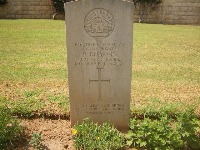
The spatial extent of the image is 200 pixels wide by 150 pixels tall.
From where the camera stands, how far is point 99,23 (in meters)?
3.63

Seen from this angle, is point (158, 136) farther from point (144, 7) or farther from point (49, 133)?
point (144, 7)

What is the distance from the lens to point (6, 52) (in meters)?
8.54

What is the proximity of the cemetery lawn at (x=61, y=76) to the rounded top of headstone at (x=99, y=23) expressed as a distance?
1.53 metres

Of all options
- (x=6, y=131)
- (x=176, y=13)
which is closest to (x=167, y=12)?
(x=176, y=13)

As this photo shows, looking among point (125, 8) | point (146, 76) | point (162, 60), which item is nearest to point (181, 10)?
point (162, 60)

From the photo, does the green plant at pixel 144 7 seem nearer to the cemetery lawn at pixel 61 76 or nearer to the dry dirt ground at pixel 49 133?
the cemetery lawn at pixel 61 76

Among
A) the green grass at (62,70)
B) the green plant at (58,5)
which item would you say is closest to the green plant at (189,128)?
the green grass at (62,70)

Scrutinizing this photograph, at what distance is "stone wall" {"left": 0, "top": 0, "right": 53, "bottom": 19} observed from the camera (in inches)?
739

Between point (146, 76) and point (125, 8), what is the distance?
3.19 m

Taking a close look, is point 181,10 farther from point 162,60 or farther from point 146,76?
point 146,76

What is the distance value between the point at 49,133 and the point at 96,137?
795 millimetres

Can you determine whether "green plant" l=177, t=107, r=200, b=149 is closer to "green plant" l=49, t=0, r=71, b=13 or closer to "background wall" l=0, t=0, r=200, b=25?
"green plant" l=49, t=0, r=71, b=13

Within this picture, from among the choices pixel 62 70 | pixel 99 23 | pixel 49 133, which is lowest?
pixel 49 133

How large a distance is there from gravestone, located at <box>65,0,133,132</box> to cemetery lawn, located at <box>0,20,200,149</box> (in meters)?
0.61
